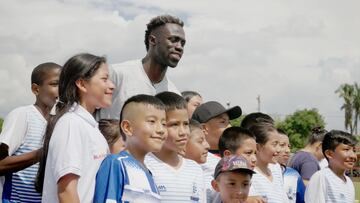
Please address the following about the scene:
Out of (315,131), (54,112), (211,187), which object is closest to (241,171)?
(211,187)

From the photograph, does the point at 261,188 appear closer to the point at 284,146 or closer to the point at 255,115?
the point at 284,146

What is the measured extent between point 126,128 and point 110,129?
103 centimetres

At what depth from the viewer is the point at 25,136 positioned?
4.67m

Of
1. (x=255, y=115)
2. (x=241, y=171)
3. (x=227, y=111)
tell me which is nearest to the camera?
(x=241, y=171)

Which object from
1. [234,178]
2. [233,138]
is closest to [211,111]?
[233,138]

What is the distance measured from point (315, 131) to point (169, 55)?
13.8 feet

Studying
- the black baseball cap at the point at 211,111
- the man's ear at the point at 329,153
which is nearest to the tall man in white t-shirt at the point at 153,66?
the black baseball cap at the point at 211,111

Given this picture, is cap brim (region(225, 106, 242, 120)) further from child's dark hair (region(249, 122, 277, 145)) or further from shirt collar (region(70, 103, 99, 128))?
shirt collar (region(70, 103, 99, 128))

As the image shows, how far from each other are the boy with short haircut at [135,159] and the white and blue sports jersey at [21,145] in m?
1.20

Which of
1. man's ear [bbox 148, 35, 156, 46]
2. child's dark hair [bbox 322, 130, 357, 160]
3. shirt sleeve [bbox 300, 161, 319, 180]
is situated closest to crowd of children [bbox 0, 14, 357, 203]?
child's dark hair [bbox 322, 130, 357, 160]

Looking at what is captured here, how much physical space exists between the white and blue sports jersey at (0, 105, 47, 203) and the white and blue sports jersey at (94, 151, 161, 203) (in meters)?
1.28

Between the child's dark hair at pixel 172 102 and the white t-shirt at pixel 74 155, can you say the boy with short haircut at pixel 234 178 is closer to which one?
the child's dark hair at pixel 172 102

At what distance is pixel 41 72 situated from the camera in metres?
4.92

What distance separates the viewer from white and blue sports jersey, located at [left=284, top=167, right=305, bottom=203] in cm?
607
